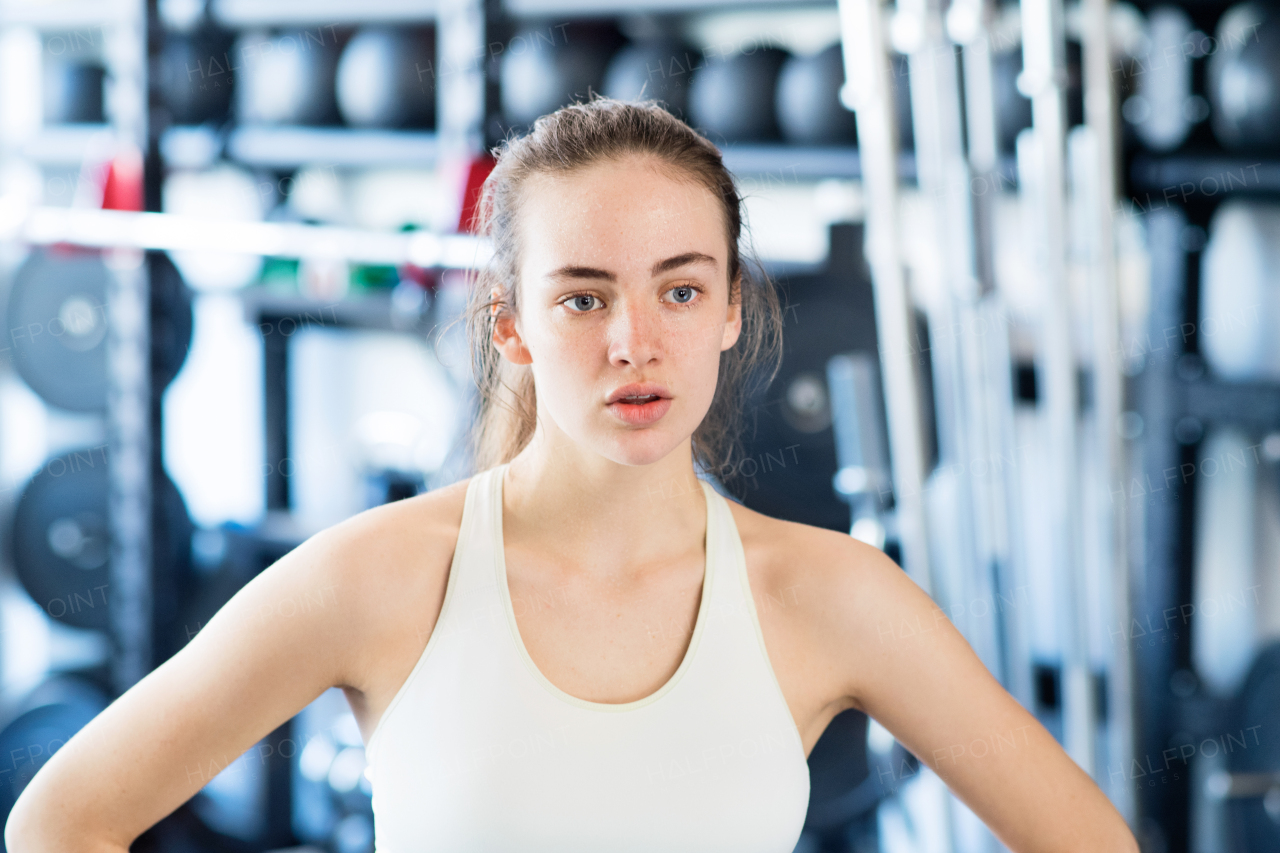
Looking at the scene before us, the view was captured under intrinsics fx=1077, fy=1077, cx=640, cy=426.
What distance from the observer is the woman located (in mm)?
991

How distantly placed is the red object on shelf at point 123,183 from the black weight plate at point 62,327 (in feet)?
1.21

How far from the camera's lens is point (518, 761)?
39.2 inches

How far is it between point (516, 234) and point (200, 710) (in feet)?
1.76

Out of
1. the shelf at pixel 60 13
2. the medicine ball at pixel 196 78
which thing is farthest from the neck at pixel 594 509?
the shelf at pixel 60 13

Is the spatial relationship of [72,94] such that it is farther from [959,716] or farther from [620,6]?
[959,716]

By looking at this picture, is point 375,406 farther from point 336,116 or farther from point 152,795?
point 152,795

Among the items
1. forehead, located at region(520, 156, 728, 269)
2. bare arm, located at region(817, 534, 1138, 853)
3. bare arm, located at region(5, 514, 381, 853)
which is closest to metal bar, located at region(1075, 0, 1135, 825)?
bare arm, located at region(817, 534, 1138, 853)

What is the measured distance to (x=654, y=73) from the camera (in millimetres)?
2643

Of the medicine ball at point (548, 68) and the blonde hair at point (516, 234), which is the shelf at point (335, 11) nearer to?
the medicine ball at point (548, 68)

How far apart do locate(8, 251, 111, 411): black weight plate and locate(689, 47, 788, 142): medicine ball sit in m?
1.95

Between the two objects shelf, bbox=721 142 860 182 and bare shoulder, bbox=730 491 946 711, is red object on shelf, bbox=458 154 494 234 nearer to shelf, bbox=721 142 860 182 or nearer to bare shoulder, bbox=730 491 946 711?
shelf, bbox=721 142 860 182

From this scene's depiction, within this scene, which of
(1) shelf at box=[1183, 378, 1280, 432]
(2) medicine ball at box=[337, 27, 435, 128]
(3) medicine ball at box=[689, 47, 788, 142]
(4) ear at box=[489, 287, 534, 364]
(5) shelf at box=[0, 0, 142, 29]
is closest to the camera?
(4) ear at box=[489, 287, 534, 364]

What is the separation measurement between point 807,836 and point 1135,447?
1.15 metres

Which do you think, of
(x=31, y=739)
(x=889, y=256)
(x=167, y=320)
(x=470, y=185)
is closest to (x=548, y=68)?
(x=470, y=185)
